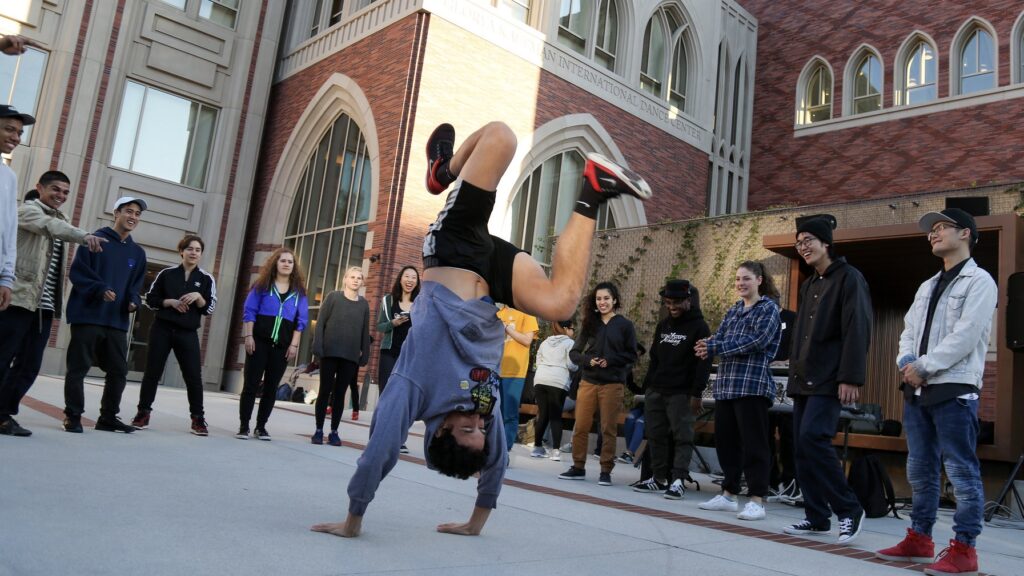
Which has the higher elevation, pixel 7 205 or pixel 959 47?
pixel 959 47

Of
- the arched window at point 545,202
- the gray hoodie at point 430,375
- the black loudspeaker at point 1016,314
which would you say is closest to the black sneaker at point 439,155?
the gray hoodie at point 430,375

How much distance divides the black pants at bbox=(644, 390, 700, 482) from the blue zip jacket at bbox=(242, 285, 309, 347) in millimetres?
3426

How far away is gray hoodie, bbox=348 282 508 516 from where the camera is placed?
123 inches

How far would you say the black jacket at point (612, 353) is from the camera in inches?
275

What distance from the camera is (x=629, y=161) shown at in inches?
798

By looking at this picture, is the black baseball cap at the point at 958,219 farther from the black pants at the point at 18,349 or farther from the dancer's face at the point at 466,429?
the black pants at the point at 18,349

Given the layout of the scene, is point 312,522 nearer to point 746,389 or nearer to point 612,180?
point 612,180

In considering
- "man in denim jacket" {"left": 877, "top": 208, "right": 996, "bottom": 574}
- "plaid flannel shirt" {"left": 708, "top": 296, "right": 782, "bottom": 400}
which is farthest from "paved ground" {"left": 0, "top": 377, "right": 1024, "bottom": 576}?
"plaid flannel shirt" {"left": 708, "top": 296, "right": 782, "bottom": 400}

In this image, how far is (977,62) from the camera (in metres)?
19.8

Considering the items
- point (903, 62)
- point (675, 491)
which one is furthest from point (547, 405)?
point (903, 62)

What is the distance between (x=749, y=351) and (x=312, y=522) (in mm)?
3500

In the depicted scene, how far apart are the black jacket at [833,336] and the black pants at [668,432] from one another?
1873 mm

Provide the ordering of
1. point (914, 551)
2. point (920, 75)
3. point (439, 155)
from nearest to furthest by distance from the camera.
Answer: point (439, 155) → point (914, 551) → point (920, 75)

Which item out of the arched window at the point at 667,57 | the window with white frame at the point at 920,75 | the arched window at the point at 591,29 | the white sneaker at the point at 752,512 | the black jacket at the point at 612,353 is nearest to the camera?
the white sneaker at the point at 752,512
